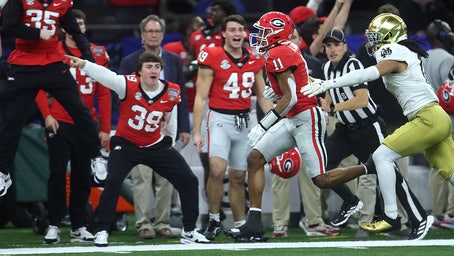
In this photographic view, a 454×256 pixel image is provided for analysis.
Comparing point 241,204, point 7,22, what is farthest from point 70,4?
point 241,204

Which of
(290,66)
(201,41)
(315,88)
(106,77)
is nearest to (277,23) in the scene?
(290,66)

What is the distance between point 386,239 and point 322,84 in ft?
6.47

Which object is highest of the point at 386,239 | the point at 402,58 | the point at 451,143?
the point at 402,58

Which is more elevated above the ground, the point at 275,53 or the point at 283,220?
the point at 275,53

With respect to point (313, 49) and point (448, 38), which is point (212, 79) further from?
point (448, 38)

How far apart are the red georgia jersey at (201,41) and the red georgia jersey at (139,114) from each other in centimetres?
222

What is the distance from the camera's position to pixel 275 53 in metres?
11.5

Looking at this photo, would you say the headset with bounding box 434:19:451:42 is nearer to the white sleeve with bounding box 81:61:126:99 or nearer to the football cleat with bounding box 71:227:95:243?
the white sleeve with bounding box 81:61:126:99

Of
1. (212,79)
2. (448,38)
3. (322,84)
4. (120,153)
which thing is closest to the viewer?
(322,84)

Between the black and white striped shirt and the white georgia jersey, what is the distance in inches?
32.4

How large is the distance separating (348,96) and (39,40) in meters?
2.79

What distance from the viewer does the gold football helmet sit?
37.4ft

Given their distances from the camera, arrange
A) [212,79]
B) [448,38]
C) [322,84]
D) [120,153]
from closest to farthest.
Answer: [322,84]
[120,153]
[212,79]
[448,38]

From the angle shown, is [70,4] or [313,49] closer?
[70,4]
